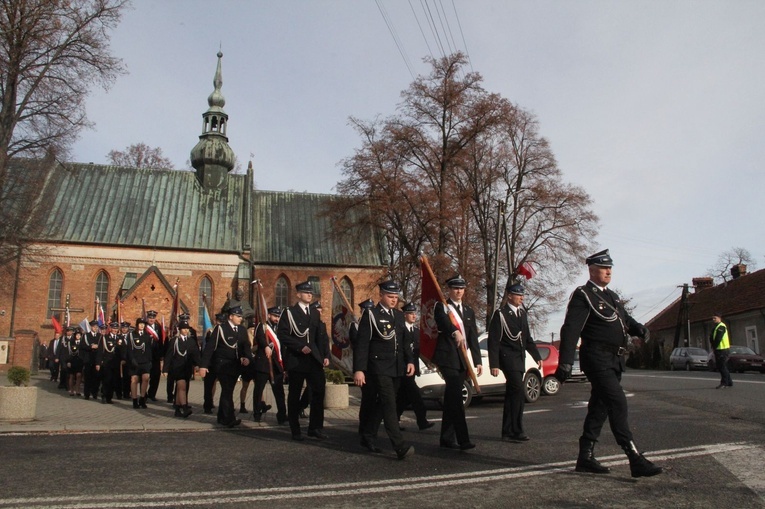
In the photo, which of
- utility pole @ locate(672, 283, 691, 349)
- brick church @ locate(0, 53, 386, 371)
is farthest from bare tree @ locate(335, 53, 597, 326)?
utility pole @ locate(672, 283, 691, 349)

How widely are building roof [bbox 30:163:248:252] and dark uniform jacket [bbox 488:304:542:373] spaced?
1435 inches

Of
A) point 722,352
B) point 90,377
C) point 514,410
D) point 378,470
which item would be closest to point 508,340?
point 514,410

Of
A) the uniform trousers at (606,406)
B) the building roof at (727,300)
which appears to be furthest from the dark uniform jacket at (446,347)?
the building roof at (727,300)

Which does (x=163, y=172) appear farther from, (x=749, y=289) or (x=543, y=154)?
(x=749, y=289)

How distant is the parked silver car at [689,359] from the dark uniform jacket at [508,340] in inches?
1243

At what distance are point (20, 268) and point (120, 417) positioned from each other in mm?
29639

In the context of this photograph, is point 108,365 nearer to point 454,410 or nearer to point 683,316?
point 454,410

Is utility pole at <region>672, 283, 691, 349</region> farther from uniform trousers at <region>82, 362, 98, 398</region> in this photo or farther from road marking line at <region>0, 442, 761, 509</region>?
road marking line at <region>0, 442, 761, 509</region>

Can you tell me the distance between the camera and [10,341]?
29.1 metres

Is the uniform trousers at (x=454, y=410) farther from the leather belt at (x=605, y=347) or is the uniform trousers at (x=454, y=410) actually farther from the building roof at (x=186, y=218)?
the building roof at (x=186, y=218)

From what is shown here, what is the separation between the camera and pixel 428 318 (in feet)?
28.7

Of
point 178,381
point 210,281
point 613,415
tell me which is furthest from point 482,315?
point 613,415

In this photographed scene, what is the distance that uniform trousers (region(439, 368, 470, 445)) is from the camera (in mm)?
7778

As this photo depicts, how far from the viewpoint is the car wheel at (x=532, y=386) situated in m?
15.5
